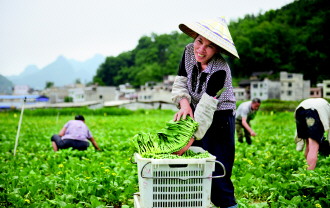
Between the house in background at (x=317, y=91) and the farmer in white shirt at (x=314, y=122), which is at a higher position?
the house in background at (x=317, y=91)

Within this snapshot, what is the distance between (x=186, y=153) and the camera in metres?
2.88

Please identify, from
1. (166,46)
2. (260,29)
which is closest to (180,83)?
(260,29)

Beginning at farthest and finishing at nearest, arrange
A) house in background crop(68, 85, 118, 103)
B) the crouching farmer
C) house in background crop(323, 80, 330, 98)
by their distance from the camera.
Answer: house in background crop(68, 85, 118, 103)
house in background crop(323, 80, 330, 98)
the crouching farmer

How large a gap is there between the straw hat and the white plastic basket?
1006 mm

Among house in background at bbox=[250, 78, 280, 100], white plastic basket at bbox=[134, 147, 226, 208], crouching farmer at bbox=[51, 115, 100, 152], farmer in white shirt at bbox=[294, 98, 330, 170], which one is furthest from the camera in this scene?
house in background at bbox=[250, 78, 280, 100]

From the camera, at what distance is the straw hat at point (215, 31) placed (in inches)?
111

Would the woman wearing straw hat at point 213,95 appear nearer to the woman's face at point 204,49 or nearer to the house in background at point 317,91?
the woman's face at point 204,49

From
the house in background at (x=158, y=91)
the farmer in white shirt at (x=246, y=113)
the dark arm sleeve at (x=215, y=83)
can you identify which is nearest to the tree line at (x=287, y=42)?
the house in background at (x=158, y=91)

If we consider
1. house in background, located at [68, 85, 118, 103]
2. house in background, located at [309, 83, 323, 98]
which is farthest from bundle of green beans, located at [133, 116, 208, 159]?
house in background, located at [68, 85, 118, 103]

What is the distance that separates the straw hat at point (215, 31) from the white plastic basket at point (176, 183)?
3.30 ft

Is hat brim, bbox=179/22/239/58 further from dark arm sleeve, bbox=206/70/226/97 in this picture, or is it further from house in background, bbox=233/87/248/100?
house in background, bbox=233/87/248/100

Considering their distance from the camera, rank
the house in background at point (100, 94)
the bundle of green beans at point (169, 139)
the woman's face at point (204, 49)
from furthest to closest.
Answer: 1. the house in background at point (100, 94)
2. the woman's face at point (204, 49)
3. the bundle of green beans at point (169, 139)

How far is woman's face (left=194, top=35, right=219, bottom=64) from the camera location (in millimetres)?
2942

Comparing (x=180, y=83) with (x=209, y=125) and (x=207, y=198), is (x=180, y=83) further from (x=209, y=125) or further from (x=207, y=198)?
(x=207, y=198)
